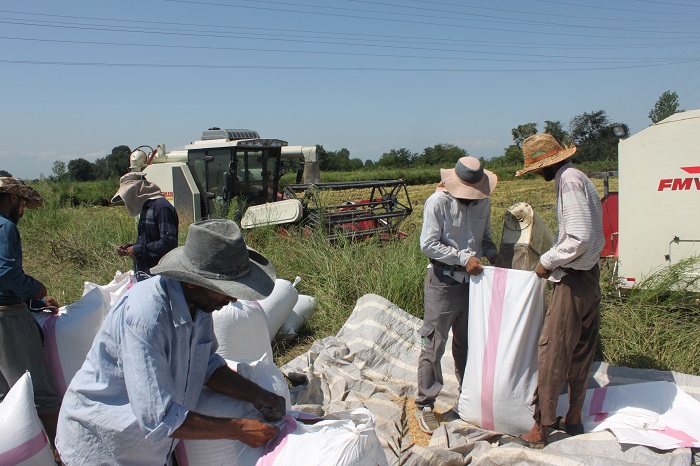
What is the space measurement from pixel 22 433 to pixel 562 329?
2.37 metres

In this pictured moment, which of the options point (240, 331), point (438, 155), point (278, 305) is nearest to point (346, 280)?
point (278, 305)

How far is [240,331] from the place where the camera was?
10.0ft

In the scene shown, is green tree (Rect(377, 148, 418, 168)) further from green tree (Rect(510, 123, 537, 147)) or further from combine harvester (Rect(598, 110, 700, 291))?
combine harvester (Rect(598, 110, 700, 291))

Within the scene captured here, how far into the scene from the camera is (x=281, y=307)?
13.4 feet

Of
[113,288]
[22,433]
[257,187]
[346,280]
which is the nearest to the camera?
[22,433]

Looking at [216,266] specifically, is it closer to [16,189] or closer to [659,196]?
[16,189]

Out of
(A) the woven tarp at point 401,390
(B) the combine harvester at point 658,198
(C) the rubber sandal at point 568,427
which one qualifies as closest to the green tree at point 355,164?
(B) the combine harvester at point 658,198

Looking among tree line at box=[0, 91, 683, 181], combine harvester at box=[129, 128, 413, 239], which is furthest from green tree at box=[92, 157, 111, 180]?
combine harvester at box=[129, 128, 413, 239]

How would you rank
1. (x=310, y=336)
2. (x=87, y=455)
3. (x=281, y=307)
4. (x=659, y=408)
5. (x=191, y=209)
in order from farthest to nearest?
(x=191, y=209), (x=310, y=336), (x=281, y=307), (x=659, y=408), (x=87, y=455)

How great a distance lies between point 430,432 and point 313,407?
650mm

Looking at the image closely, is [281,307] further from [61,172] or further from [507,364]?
[61,172]

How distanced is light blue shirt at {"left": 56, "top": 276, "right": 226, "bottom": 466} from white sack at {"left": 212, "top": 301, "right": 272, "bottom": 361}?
134 cm

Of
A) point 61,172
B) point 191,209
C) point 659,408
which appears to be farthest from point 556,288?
point 61,172

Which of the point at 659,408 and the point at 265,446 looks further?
the point at 659,408
